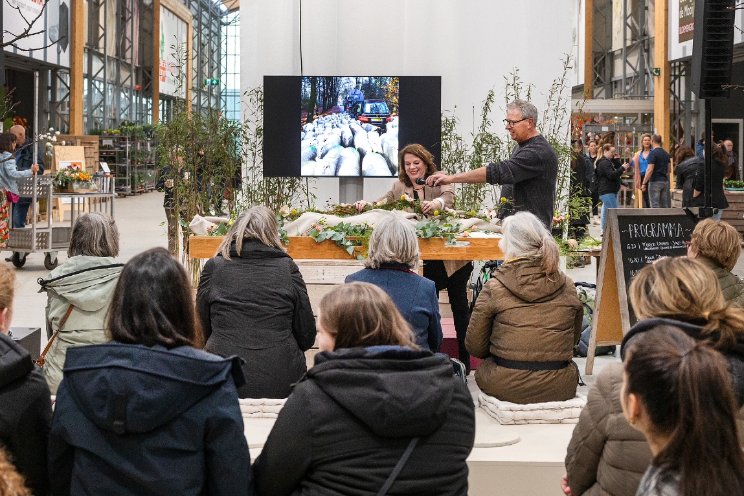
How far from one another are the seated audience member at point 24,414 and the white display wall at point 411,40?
22.5ft

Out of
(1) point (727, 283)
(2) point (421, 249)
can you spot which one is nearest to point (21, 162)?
(2) point (421, 249)

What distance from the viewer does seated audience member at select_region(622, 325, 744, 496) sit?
1.71 m

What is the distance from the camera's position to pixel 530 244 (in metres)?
4.33

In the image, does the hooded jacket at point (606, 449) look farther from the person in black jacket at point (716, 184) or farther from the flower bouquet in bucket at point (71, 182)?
the person in black jacket at point (716, 184)

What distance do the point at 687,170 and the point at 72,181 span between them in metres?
7.45

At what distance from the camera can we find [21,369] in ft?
8.41

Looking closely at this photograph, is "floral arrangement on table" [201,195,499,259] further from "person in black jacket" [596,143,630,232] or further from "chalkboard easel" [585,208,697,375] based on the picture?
"person in black jacket" [596,143,630,232]

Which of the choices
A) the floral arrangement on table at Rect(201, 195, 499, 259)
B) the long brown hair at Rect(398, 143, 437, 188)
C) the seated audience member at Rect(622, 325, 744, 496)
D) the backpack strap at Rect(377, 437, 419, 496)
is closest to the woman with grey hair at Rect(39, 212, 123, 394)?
the floral arrangement on table at Rect(201, 195, 499, 259)

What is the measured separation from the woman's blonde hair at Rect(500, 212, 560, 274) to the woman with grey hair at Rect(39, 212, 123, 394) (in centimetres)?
165

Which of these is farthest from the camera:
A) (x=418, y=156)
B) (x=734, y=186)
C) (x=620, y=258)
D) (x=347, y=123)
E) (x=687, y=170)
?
(x=734, y=186)

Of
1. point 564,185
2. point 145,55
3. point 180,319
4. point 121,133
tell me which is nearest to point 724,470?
point 180,319

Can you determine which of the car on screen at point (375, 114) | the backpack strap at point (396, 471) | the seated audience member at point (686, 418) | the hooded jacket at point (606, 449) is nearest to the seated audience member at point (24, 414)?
the backpack strap at point (396, 471)

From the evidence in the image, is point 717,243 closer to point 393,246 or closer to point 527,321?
point 527,321

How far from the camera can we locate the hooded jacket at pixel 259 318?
419 centimetres
